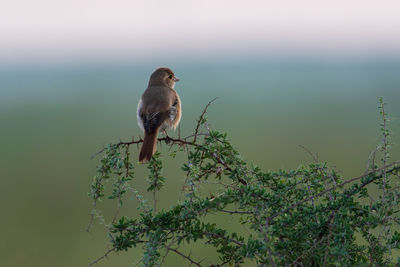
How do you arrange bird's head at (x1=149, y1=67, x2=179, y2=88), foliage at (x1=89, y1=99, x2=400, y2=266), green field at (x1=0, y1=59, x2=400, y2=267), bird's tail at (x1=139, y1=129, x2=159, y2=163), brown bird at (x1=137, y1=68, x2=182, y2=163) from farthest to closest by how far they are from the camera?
1. green field at (x1=0, y1=59, x2=400, y2=267)
2. bird's head at (x1=149, y1=67, x2=179, y2=88)
3. brown bird at (x1=137, y1=68, x2=182, y2=163)
4. bird's tail at (x1=139, y1=129, x2=159, y2=163)
5. foliage at (x1=89, y1=99, x2=400, y2=266)

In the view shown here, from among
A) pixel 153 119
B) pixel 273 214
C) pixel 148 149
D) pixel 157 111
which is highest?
pixel 157 111

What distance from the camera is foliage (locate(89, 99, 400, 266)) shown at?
229 centimetres

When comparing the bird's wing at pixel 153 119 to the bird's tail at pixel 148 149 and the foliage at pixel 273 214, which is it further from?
the foliage at pixel 273 214

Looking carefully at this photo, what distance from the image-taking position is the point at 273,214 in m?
2.45

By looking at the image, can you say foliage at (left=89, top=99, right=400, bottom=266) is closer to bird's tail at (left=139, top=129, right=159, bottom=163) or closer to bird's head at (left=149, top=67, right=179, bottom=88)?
bird's tail at (left=139, top=129, right=159, bottom=163)

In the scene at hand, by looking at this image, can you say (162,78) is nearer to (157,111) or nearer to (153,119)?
(157,111)

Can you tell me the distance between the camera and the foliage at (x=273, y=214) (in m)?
2.29

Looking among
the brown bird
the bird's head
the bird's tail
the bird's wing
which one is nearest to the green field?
the bird's head

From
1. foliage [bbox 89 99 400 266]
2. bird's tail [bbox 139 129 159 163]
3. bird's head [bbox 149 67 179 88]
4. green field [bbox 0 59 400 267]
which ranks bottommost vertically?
foliage [bbox 89 99 400 266]

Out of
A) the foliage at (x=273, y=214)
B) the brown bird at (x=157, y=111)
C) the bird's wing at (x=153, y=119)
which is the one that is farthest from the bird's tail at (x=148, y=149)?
the foliage at (x=273, y=214)

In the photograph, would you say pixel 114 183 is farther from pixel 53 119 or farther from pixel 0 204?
pixel 53 119

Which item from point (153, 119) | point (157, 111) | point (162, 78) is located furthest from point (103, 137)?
point (153, 119)

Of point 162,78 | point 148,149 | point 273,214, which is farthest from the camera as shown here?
point 162,78

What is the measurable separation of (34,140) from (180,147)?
43.4 meters
